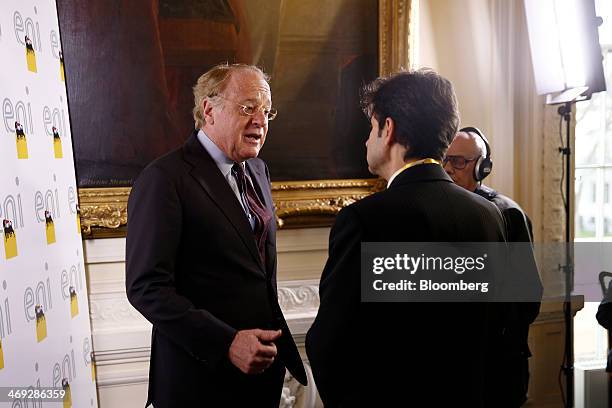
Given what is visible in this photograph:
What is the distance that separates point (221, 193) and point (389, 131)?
727 millimetres

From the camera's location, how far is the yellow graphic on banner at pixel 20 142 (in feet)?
6.45

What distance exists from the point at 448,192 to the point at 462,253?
0.54ft

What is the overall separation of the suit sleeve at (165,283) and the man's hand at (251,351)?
0.03 metres

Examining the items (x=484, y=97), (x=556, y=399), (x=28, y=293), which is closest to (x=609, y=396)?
(x=556, y=399)

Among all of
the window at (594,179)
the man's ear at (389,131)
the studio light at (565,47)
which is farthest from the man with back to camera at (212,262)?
the window at (594,179)

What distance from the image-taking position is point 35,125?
216 cm

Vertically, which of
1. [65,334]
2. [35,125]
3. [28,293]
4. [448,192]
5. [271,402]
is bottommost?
[271,402]

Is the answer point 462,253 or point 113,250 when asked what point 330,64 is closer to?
point 113,250

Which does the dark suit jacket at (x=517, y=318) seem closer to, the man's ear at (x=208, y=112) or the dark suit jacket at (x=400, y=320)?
the dark suit jacket at (x=400, y=320)

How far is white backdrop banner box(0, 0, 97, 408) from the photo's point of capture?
1.86 metres

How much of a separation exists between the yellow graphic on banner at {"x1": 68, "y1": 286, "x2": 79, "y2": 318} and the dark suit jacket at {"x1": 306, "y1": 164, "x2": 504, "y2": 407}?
1321mm

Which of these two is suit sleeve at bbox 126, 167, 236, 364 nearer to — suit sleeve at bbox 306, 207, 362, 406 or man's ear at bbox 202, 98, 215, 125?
man's ear at bbox 202, 98, 215, 125

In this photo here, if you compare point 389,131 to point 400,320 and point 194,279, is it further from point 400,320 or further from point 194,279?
point 194,279

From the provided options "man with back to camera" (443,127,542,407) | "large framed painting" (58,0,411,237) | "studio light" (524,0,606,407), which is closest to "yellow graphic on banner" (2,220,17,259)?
"large framed painting" (58,0,411,237)
